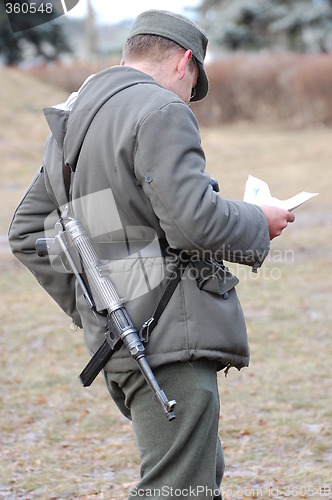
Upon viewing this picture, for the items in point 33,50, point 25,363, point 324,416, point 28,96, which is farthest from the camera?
point 33,50

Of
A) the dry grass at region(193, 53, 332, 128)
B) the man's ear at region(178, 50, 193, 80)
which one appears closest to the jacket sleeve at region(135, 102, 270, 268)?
the man's ear at region(178, 50, 193, 80)

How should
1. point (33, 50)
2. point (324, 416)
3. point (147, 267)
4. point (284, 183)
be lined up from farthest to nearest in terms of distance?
point (33, 50) < point (284, 183) < point (324, 416) < point (147, 267)

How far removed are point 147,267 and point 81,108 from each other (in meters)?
0.52

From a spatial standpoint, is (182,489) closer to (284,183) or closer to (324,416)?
(324,416)

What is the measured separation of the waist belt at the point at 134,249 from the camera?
2409mm

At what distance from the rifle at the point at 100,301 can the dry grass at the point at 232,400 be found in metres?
1.47

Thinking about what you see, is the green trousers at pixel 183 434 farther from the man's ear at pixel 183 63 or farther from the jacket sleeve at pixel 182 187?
the man's ear at pixel 183 63

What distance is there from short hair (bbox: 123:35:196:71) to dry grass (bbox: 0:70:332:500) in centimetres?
206

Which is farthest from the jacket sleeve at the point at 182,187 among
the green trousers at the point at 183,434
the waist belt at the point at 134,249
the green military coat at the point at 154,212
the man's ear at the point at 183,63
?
the green trousers at the point at 183,434

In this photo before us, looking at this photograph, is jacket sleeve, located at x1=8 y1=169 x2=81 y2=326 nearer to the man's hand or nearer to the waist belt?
the waist belt

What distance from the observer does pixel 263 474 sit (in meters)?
3.87

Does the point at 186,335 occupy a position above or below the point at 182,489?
above

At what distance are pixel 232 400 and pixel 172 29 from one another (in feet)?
9.84

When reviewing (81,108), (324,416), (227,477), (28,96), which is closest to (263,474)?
(227,477)
